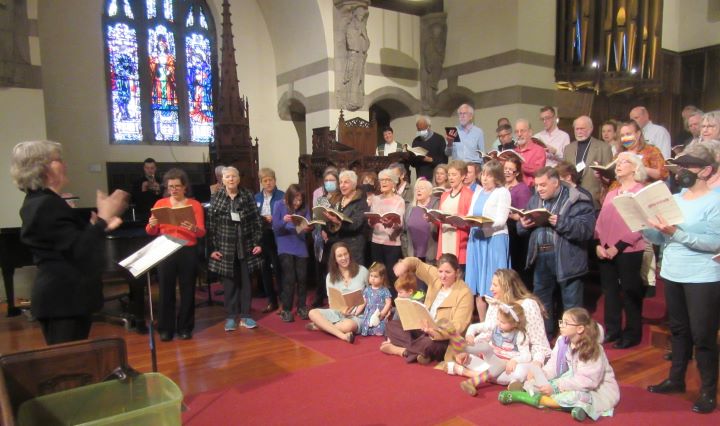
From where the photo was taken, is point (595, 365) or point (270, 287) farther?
point (270, 287)

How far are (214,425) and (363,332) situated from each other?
1.89m

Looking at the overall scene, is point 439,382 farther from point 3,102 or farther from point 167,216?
point 3,102

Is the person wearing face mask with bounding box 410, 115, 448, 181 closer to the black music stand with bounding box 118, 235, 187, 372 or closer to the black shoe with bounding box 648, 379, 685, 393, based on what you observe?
the black shoe with bounding box 648, 379, 685, 393

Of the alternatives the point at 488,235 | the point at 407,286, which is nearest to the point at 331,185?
the point at 407,286

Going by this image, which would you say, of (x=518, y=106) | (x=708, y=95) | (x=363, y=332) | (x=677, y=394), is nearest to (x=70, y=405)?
(x=363, y=332)

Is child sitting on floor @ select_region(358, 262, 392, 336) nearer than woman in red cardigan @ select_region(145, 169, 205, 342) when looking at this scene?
No

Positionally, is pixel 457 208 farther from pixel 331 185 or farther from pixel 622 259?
pixel 331 185

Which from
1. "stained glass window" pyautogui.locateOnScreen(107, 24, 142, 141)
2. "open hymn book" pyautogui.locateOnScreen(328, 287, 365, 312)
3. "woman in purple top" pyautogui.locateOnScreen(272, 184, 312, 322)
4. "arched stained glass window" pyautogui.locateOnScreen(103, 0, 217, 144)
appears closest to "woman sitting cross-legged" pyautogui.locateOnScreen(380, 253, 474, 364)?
"open hymn book" pyautogui.locateOnScreen(328, 287, 365, 312)

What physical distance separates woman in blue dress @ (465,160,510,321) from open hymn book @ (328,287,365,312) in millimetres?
1032

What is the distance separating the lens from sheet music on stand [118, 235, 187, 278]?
113 inches

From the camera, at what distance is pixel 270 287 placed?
18.7 ft

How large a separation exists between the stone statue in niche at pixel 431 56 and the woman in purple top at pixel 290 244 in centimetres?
656

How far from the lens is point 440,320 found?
152 inches

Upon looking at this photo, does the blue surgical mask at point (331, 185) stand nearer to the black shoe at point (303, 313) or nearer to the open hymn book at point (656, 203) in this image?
the black shoe at point (303, 313)
